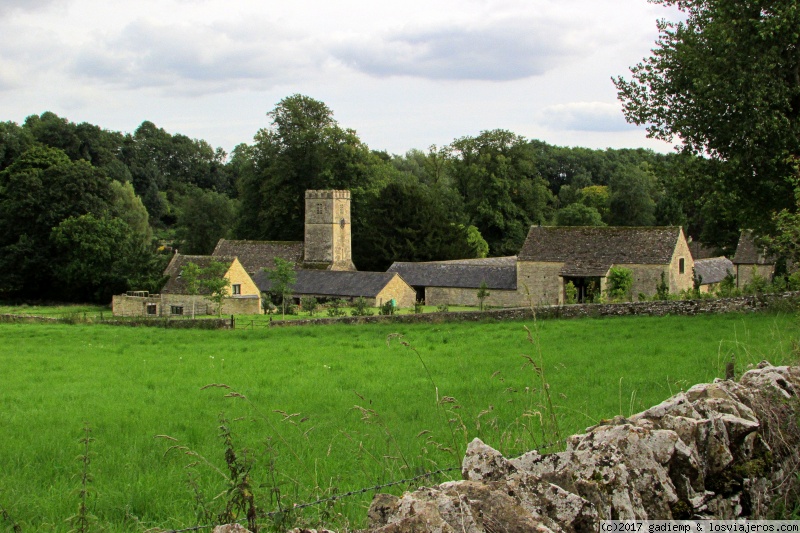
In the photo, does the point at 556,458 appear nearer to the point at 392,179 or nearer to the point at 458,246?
the point at 458,246

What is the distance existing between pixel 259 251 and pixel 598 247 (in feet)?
91.5

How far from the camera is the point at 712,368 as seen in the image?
12125mm

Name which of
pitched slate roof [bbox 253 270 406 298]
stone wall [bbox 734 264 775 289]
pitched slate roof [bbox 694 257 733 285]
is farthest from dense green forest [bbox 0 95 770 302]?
pitched slate roof [bbox 253 270 406 298]

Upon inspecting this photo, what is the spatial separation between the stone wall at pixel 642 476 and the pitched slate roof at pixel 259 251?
185ft

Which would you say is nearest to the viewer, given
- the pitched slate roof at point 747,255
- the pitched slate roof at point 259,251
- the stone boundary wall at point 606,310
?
the stone boundary wall at point 606,310

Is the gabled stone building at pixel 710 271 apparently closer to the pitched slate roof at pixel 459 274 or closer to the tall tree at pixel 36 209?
the pitched slate roof at pixel 459 274

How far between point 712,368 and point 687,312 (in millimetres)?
14277

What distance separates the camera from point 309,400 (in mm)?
12453

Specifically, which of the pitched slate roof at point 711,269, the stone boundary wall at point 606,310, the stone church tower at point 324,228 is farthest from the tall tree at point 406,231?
the stone boundary wall at point 606,310

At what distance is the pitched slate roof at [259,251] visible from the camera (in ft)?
200

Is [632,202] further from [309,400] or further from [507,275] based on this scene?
[309,400]

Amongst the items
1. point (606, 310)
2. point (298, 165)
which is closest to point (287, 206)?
point (298, 165)

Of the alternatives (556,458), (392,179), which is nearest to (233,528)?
(556,458)

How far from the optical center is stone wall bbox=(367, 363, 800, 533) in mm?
3562
